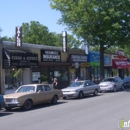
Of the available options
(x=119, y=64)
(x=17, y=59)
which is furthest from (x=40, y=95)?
(x=119, y=64)

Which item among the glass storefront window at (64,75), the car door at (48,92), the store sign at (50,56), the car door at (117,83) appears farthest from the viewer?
the glass storefront window at (64,75)

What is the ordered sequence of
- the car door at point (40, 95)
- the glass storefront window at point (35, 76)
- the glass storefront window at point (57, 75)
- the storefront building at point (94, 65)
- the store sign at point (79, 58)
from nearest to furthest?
1. the car door at point (40, 95)
2. the glass storefront window at point (35, 76)
3. the glass storefront window at point (57, 75)
4. the store sign at point (79, 58)
5. the storefront building at point (94, 65)

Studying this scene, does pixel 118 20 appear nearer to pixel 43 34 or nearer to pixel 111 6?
pixel 111 6

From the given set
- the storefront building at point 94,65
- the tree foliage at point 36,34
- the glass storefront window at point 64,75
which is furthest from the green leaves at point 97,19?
the tree foliage at point 36,34

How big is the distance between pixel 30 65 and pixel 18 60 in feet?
5.40

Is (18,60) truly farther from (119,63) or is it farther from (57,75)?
(119,63)

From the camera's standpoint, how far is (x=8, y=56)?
22.6m

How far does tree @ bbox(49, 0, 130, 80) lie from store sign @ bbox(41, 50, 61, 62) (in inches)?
132

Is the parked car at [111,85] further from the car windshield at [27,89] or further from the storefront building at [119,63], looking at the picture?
the storefront building at [119,63]

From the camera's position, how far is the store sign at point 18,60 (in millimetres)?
22633

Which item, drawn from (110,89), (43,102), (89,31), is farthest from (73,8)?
(43,102)

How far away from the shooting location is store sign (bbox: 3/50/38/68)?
2263cm

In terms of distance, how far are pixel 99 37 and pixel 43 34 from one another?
32860 millimetres

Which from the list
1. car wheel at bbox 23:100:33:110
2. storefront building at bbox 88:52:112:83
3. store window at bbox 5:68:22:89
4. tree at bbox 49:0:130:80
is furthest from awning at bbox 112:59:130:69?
car wheel at bbox 23:100:33:110
